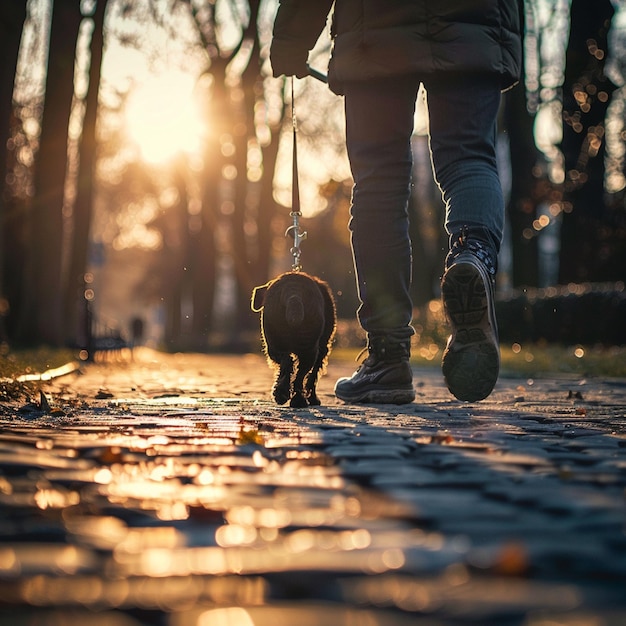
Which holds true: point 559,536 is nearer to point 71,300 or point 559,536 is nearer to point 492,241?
point 492,241

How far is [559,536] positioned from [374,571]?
474 mm

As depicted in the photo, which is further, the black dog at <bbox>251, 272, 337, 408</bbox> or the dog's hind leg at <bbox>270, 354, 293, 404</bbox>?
the dog's hind leg at <bbox>270, 354, 293, 404</bbox>

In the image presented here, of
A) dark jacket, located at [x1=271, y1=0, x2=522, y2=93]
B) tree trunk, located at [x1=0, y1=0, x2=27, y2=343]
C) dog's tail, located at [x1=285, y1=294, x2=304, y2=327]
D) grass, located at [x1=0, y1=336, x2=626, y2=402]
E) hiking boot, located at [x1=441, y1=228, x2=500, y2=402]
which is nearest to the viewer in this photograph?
hiking boot, located at [x1=441, y1=228, x2=500, y2=402]

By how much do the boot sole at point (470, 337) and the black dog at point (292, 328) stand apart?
3.40 feet

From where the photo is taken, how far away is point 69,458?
335 cm

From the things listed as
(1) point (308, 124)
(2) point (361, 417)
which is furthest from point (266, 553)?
(1) point (308, 124)

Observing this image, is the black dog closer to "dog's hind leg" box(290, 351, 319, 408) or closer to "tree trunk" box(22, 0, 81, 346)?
"dog's hind leg" box(290, 351, 319, 408)

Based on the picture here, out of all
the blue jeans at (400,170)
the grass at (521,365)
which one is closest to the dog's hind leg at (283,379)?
the blue jeans at (400,170)

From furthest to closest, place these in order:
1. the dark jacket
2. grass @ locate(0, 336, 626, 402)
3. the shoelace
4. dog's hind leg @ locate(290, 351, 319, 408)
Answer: grass @ locate(0, 336, 626, 402)
dog's hind leg @ locate(290, 351, 319, 408)
the dark jacket
the shoelace

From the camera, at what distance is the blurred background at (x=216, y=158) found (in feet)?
57.4

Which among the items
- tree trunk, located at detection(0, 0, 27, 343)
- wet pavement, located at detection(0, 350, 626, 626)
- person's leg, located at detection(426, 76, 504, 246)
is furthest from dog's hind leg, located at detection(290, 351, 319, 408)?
tree trunk, located at detection(0, 0, 27, 343)

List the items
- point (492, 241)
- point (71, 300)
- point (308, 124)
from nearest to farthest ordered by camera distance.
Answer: point (492, 241) → point (71, 300) → point (308, 124)

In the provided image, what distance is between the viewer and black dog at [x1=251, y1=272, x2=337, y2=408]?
576 cm

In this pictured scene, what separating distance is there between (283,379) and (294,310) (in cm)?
41
